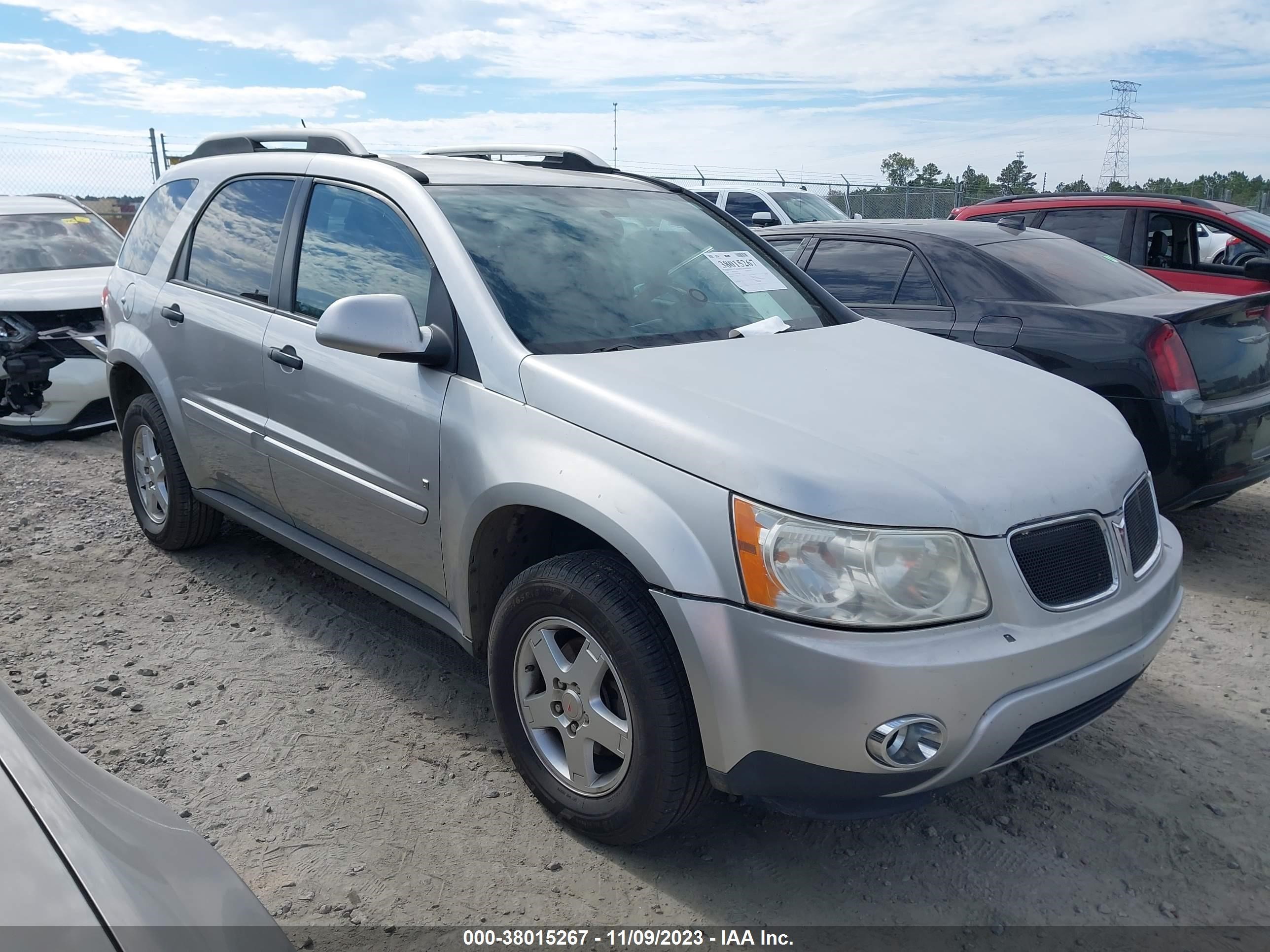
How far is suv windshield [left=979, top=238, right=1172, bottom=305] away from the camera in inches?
199

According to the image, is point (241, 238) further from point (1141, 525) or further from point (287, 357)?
point (1141, 525)

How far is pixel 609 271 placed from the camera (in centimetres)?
323

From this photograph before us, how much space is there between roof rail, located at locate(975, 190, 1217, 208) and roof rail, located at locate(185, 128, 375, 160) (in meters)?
6.17

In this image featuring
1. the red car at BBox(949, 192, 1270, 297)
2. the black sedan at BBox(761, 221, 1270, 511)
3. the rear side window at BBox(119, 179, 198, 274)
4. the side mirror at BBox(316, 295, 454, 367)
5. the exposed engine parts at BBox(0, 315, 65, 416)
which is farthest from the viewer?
the red car at BBox(949, 192, 1270, 297)

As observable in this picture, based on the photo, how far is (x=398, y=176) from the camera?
3301mm

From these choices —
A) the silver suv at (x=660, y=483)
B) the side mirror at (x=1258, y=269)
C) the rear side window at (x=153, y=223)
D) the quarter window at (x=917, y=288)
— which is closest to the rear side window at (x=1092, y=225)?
the side mirror at (x=1258, y=269)

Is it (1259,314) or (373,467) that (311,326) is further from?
(1259,314)

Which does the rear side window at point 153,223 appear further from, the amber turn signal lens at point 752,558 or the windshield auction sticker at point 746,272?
the amber turn signal lens at point 752,558

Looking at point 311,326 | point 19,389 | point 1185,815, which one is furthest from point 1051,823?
point 19,389

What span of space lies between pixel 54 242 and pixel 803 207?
33.7ft

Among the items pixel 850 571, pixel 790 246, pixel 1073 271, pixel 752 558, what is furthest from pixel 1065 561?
pixel 790 246

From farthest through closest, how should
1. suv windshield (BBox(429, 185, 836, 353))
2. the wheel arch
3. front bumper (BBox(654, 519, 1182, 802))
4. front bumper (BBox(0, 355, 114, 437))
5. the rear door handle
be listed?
front bumper (BBox(0, 355, 114, 437))
the rear door handle
suv windshield (BBox(429, 185, 836, 353))
the wheel arch
front bumper (BBox(654, 519, 1182, 802))

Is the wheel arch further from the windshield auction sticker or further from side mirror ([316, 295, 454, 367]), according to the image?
the windshield auction sticker

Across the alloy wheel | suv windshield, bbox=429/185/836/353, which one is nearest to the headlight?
the alloy wheel
